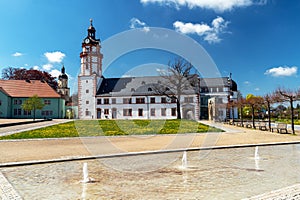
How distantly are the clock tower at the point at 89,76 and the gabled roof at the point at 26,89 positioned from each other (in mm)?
6010

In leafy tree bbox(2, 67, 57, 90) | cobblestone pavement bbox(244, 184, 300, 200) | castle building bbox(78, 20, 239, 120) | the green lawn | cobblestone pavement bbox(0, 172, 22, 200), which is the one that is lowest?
cobblestone pavement bbox(0, 172, 22, 200)

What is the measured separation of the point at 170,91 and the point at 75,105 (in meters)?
25.6

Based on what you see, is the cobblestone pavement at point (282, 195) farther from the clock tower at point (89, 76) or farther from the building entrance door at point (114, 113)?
the clock tower at point (89, 76)

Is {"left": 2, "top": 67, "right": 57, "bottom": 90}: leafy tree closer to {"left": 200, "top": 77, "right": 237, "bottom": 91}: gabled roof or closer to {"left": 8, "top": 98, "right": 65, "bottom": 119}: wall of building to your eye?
{"left": 8, "top": 98, "right": 65, "bottom": 119}: wall of building

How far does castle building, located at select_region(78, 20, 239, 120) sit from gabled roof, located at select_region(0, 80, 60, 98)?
7081 millimetres

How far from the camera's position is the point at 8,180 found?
6504 millimetres

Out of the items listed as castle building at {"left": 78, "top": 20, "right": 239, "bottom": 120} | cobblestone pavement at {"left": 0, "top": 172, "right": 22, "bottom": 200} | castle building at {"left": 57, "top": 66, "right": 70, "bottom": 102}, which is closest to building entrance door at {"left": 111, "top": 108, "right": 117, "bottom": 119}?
castle building at {"left": 78, "top": 20, "right": 239, "bottom": 120}

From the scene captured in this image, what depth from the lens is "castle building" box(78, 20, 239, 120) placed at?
5150 cm

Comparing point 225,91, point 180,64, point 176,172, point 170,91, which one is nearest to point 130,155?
point 176,172

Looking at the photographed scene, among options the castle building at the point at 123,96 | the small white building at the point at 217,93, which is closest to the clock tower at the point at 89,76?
the castle building at the point at 123,96

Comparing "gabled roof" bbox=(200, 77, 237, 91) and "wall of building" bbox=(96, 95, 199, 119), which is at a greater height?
"gabled roof" bbox=(200, 77, 237, 91)

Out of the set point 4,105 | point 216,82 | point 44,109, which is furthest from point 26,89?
point 216,82

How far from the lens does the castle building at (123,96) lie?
51.5m

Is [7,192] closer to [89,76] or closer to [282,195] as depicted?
[282,195]
